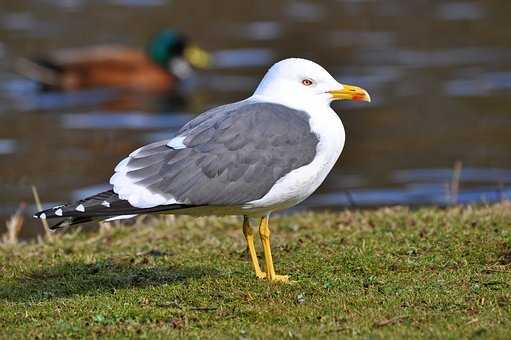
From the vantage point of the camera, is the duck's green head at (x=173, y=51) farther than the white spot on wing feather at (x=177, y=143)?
Yes

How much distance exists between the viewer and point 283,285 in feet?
24.7

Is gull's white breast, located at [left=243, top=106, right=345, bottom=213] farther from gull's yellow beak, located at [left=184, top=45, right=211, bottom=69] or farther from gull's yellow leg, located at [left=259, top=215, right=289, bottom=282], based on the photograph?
gull's yellow beak, located at [left=184, top=45, right=211, bottom=69]

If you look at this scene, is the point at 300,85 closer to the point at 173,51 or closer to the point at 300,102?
the point at 300,102

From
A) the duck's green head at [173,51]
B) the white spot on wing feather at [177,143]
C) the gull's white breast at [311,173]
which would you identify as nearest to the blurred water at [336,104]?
the duck's green head at [173,51]

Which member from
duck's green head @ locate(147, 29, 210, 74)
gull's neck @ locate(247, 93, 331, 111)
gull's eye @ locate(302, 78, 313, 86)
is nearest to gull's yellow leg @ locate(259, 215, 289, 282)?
gull's neck @ locate(247, 93, 331, 111)

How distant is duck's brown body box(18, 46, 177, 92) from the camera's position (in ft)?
71.7

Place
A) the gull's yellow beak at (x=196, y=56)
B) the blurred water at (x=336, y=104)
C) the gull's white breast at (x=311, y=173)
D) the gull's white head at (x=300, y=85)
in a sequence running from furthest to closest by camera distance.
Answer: the gull's yellow beak at (x=196, y=56) → the blurred water at (x=336, y=104) → the gull's white head at (x=300, y=85) → the gull's white breast at (x=311, y=173)

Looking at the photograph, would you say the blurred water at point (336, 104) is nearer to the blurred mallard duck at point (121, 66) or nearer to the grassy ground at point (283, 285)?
the blurred mallard duck at point (121, 66)

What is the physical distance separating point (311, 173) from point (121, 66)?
1517cm

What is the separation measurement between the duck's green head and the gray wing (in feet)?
49.0

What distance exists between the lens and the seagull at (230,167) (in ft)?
23.7

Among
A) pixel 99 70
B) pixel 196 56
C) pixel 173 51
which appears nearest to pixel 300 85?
pixel 196 56

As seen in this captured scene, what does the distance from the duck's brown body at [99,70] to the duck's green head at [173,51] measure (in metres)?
0.21

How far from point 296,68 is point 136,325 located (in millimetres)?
2173
